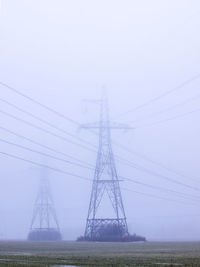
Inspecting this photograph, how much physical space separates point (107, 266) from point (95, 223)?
52921 mm

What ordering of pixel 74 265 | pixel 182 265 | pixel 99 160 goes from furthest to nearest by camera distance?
1. pixel 99 160
2. pixel 74 265
3. pixel 182 265

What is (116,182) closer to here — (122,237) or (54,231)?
(122,237)

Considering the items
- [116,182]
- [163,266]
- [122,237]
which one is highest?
[116,182]

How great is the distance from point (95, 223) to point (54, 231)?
28.9m

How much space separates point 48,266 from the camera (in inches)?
1011

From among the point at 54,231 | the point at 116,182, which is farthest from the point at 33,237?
the point at 116,182

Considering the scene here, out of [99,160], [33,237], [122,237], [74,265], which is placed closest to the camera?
[74,265]

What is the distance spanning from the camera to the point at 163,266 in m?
25.5

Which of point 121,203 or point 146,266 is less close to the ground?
point 121,203

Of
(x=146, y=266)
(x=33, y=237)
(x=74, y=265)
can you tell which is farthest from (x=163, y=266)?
(x=33, y=237)

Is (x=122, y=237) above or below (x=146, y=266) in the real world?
above

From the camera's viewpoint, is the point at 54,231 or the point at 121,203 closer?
the point at 121,203

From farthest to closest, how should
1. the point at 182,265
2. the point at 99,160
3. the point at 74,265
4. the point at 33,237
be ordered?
the point at 33,237
the point at 99,160
the point at 74,265
the point at 182,265

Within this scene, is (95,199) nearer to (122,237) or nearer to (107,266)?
(122,237)
